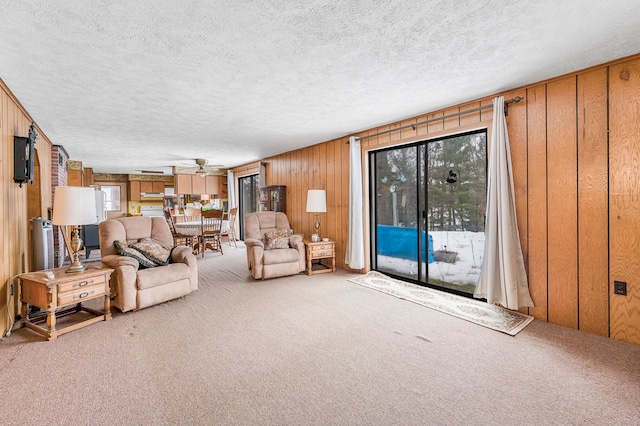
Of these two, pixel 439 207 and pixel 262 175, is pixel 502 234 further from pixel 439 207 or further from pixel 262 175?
pixel 262 175

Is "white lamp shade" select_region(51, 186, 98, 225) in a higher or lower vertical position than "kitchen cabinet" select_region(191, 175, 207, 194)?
lower

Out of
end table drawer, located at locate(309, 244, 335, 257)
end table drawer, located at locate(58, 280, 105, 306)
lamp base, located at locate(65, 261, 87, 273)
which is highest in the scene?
lamp base, located at locate(65, 261, 87, 273)

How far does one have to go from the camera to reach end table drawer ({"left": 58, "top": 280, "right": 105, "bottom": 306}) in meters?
2.63

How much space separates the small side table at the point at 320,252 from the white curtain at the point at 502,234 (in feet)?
7.98

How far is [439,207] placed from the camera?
12.9 feet

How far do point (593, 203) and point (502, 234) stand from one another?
28.9 inches

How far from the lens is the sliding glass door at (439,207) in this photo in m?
3.75

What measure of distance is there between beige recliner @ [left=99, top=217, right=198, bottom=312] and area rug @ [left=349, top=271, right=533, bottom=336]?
2330 mm

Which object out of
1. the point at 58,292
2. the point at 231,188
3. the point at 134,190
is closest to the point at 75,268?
the point at 58,292

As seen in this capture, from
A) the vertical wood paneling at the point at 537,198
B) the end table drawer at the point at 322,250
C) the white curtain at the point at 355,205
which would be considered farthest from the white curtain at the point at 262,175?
the vertical wood paneling at the point at 537,198

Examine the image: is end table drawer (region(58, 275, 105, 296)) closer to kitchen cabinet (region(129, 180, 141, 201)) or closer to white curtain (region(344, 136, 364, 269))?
white curtain (region(344, 136, 364, 269))

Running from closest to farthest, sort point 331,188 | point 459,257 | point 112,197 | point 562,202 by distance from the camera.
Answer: point 562,202 < point 459,257 < point 331,188 < point 112,197

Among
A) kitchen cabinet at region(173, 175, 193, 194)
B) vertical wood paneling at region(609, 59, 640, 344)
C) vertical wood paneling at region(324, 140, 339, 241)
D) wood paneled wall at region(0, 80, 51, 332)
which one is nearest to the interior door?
kitchen cabinet at region(173, 175, 193, 194)

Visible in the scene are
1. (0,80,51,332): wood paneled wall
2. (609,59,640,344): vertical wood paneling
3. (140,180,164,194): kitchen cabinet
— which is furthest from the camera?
(140,180,164,194): kitchen cabinet
